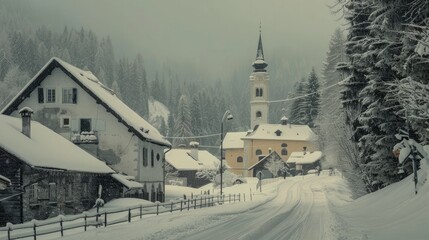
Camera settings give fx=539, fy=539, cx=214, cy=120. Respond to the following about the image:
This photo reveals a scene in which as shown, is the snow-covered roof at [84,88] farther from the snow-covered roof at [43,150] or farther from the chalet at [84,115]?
the snow-covered roof at [43,150]

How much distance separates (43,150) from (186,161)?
67726 mm

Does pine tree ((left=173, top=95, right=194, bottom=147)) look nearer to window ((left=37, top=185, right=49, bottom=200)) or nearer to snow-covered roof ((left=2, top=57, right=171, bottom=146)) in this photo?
snow-covered roof ((left=2, top=57, right=171, bottom=146))

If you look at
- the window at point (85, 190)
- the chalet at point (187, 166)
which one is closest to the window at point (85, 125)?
the window at point (85, 190)

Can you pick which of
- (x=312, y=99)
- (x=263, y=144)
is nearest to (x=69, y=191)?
(x=312, y=99)

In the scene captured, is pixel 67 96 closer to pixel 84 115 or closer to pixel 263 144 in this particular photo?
pixel 84 115

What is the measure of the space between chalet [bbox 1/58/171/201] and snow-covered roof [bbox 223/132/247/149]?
3620 inches

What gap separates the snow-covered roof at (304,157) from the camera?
117 meters

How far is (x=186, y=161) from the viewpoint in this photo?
325 feet

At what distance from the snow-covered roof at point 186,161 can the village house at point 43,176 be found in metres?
56.3

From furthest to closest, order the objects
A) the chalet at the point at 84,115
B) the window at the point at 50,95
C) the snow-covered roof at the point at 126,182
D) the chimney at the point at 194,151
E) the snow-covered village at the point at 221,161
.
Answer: the chimney at the point at 194,151, the window at the point at 50,95, the chalet at the point at 84,115, the snow-covered roof at the point at 126,182, the snow-covered village at the point at 221,161

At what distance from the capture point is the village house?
28375mm

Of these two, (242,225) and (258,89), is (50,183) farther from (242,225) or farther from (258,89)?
(258,89)

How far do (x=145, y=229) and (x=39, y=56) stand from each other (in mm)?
155371

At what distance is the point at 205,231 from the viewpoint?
20062mm
